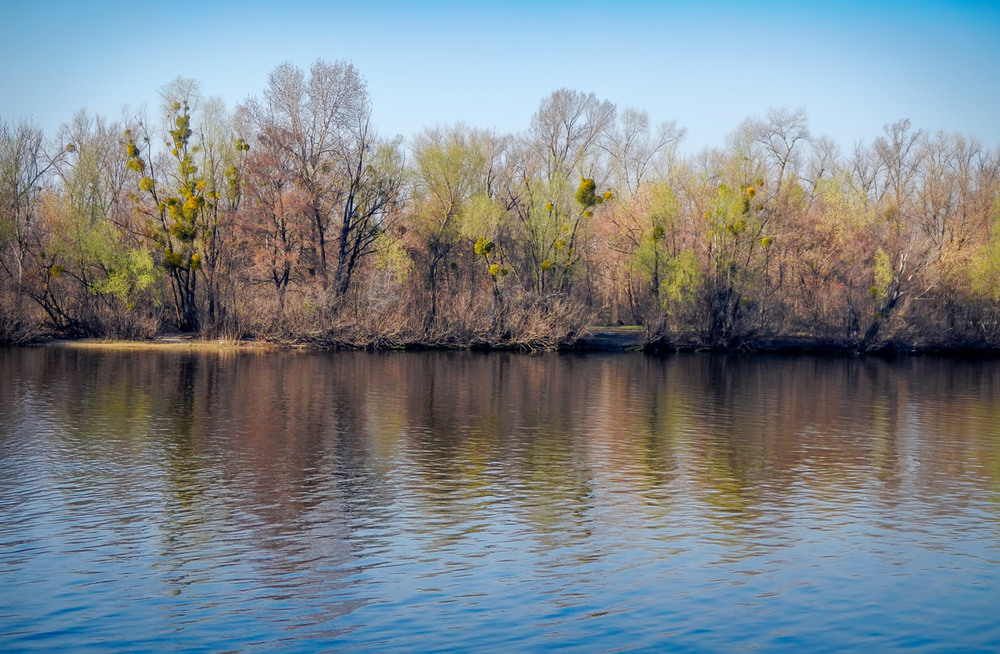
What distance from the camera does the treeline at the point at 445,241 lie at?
2108 inches

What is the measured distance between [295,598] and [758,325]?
166 feet

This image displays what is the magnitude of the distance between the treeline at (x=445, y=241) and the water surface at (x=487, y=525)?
24496 millimetres

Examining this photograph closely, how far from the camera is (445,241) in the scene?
58.3 m

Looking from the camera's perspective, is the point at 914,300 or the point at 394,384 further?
the point at 914,300

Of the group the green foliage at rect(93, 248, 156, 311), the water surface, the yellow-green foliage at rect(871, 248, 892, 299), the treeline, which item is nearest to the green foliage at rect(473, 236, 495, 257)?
the treeline

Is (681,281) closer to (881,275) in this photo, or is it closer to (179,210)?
(881,275)

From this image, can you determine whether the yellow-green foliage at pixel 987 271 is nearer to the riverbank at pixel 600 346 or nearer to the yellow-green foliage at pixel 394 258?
the riverbank at pixel 600 346

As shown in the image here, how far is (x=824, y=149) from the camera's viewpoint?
73.8m

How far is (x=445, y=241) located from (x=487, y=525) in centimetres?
4412

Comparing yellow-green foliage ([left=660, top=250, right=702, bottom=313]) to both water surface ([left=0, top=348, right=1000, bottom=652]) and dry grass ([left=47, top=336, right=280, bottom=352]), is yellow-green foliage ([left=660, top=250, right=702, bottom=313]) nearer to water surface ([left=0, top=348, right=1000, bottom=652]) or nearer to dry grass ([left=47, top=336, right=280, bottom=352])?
dry grass ([left=47, top=336, right=280, bottom=352])

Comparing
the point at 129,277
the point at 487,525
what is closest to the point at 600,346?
the point at 129,277

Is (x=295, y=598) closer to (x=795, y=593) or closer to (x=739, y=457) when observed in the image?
(x=795, y=593)

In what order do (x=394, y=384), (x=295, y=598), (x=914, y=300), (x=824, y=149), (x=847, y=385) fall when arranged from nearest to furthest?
(x=295, y=598) → (x=394, y=384) → (x=847, y=385) → (x=914, y=300) → (x=824, y=149)

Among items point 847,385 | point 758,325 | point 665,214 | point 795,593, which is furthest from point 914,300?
point 795,593
